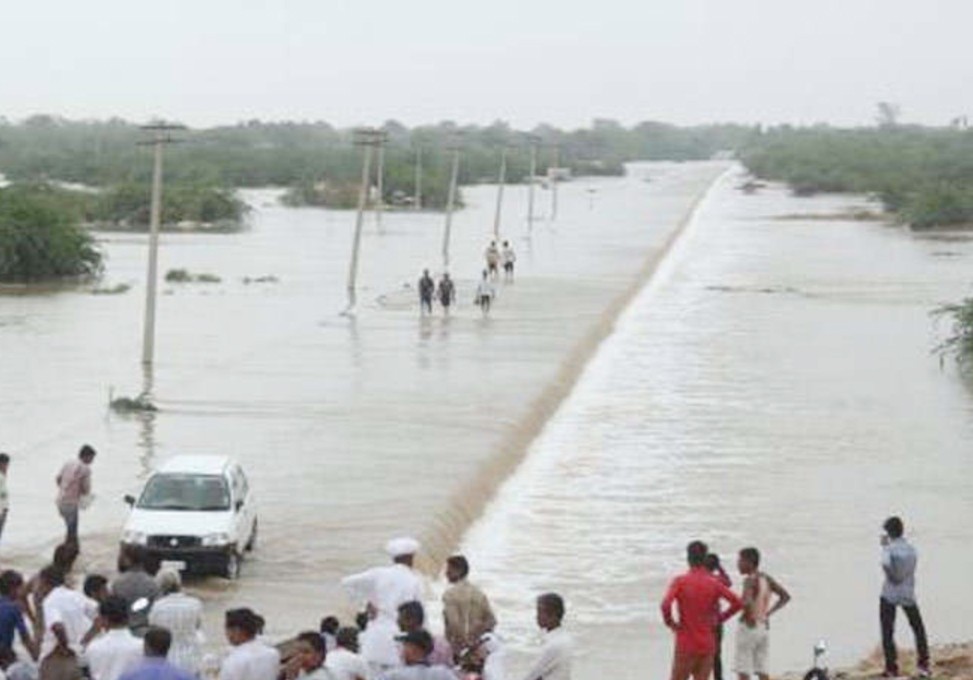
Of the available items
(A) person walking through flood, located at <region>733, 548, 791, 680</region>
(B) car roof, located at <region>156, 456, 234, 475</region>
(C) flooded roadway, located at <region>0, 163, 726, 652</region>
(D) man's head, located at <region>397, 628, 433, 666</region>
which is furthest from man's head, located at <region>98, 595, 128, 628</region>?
(B) car roof, located at <region>156, 456, 234, 475</region>

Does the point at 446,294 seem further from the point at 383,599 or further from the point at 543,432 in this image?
the point at 383,599

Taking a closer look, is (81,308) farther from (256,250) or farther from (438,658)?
(438,658)

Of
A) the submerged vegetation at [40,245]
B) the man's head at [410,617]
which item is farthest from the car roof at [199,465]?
the submerged vegetation at [40,245]

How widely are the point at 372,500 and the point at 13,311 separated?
3117 centimetres

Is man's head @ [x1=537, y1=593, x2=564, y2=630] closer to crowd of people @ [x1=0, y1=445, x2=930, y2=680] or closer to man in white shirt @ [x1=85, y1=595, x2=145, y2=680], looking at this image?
crowd of people @ [x1=0, y1=445, x2=930, y2=680]

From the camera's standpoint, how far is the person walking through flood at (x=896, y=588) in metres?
14.9

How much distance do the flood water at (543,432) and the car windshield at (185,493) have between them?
896 millimetres

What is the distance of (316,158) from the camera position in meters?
183

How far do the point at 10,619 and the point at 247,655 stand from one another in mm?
2062

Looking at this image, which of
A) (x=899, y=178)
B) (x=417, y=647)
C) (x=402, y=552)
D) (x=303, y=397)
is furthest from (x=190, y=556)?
(x=899, y=178)

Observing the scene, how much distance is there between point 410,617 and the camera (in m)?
11.1

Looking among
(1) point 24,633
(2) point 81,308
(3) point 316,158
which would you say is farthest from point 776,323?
(3) point 316,158

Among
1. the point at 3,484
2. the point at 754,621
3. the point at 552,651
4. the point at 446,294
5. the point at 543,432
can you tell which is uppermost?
the point at 552,651

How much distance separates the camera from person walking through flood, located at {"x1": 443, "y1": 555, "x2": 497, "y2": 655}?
1248 centimetres
